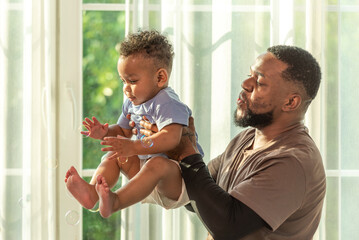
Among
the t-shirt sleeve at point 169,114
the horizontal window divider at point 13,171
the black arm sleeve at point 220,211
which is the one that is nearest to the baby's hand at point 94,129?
the t-shirt sleeve at point 169,114

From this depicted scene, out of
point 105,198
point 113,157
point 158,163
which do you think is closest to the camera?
point 105,198

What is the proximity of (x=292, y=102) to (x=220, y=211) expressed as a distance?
45cm

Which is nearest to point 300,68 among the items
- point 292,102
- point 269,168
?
point 292,102

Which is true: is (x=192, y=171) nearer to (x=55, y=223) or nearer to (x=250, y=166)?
(x=250, y=166)

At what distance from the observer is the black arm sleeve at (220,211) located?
167 centimetres

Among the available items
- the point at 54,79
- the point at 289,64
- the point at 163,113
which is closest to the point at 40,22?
the point at 54,79

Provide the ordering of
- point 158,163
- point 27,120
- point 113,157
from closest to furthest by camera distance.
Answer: point 158,163, point 113,157, point 27,120

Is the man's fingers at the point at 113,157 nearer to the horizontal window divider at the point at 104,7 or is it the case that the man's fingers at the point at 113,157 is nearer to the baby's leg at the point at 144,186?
the baby's leg at the point at 144,186

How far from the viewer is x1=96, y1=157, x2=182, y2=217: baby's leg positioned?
1.62 meters

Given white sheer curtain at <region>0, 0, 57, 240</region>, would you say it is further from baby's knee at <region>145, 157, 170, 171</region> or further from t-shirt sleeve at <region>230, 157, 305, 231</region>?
t-shirt sleeve at <region>230, 157, 305, 231</region>

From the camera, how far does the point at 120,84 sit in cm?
267

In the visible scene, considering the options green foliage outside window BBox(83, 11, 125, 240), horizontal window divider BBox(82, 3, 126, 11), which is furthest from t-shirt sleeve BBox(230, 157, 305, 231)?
horizontal window divider BBox(82, 3, 126, 11)

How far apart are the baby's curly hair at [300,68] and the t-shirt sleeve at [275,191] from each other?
0.96 ft

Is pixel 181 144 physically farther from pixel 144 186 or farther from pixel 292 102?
pixel 292 102
